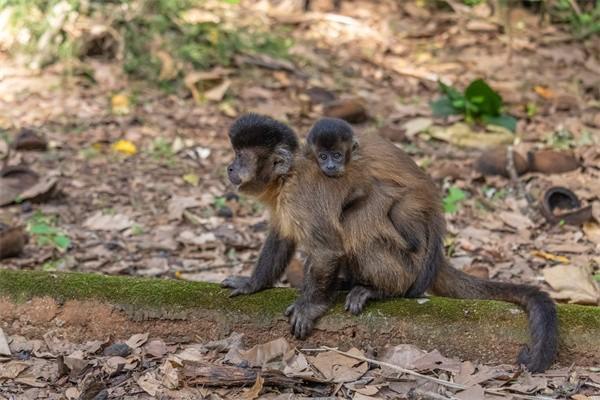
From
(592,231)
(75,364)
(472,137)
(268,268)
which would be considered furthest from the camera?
(472,137)

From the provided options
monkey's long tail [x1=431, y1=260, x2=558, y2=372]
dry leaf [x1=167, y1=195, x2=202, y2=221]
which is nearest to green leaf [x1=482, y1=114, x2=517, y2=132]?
dry leaf [x1=167, y1=195, x2=202, y2=221]

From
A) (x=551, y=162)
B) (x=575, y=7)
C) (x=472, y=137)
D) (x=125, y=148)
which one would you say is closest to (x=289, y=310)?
(x=551, y=162)

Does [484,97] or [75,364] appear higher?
[484,97]

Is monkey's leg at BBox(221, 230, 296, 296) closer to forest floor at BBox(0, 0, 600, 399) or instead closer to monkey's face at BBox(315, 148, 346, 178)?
monkey's face at BBox(315, 148, 346, 178)

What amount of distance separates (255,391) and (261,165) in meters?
1.53

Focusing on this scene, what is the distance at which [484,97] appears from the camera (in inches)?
401

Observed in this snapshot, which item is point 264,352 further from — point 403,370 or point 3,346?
point 3,346

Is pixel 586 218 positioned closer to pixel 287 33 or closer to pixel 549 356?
pixel 549 356

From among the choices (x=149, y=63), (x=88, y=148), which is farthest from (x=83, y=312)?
(x=149, y=63)

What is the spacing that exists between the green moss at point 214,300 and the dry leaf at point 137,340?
179 millimetres

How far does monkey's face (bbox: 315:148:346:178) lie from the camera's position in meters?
5.48

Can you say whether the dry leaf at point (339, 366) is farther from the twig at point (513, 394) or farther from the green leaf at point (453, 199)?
the green leaf at point (453, 199)

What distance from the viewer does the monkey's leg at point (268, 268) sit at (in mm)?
5459

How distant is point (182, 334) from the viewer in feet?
17.3
